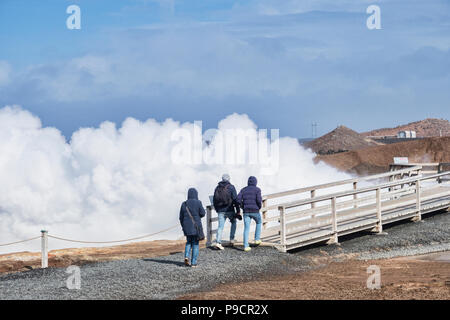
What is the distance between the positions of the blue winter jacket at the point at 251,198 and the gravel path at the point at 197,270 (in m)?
1.18

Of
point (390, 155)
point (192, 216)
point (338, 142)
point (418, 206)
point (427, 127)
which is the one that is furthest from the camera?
point (427, 127)

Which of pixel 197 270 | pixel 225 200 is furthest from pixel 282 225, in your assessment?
pixel 197 270

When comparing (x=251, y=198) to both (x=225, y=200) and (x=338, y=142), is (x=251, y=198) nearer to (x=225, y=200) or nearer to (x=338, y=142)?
(x=225, y=200)

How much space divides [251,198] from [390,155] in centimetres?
6311

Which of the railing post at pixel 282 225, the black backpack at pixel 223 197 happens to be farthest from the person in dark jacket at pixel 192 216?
the railing post at pixel 282 225

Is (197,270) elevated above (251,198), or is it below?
below

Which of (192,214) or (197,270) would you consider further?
(197,270)

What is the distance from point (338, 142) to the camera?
97812 millimetres

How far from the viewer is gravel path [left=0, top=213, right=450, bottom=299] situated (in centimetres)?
1247

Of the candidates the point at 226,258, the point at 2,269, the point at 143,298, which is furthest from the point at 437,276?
the point at 2,269

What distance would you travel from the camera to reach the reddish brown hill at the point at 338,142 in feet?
312

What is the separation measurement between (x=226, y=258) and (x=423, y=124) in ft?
555

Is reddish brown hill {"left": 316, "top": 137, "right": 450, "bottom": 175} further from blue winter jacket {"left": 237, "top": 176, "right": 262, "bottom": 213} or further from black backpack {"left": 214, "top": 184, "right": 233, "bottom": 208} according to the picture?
black backpack {"left": 214, "top": 184, "right": 233, "bottom": 208}

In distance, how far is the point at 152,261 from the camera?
1605 cm
